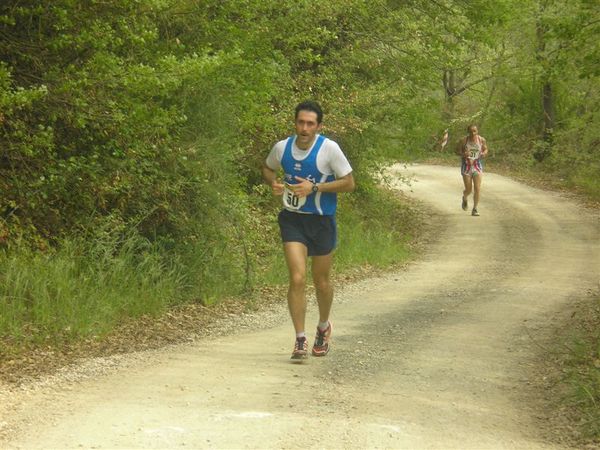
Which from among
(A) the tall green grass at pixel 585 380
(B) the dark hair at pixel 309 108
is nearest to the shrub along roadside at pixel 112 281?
(B) the dark hair at pixel 309 108

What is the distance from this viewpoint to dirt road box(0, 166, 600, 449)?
21.6 ft

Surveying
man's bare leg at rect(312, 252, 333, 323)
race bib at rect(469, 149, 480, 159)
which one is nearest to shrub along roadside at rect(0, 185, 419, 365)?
man's bare leg at rect(312, 252, 333, 323)

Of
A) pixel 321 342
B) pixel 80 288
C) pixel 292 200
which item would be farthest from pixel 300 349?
pixel 80 288

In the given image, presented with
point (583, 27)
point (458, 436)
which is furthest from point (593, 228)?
point (458, 436)

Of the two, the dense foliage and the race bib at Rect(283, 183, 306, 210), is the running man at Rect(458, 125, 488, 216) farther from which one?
the race bib at Rect(283, 183, 306, 210)

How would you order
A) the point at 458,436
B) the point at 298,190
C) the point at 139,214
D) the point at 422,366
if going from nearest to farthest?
the point at 458,436 < the point at 298,190 < the point at 422,366 < the point at 139,214

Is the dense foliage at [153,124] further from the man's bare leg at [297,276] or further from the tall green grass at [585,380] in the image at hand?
the tall green grass at [585,380]

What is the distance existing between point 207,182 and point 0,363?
444cm

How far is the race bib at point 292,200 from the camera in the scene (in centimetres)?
895

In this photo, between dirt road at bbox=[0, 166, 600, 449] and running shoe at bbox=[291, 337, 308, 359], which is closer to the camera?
dirt road at bbox=[0, 166, 600, 449]

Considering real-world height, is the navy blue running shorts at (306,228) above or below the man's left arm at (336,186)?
below

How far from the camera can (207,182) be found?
12.7 m

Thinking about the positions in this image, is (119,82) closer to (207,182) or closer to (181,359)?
(207,182)

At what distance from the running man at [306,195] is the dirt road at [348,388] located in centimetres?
66
